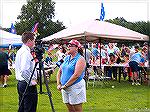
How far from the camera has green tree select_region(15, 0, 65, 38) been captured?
68.5 meters

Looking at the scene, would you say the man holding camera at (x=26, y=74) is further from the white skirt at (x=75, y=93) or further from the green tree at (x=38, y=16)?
the green tree at (x=38, y=16)

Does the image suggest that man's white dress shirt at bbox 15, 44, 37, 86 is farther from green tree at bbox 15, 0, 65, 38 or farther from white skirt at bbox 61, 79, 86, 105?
green tree at bbox 15, 0, 65, 38

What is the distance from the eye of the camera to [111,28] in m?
14.6

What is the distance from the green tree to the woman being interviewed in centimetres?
6033

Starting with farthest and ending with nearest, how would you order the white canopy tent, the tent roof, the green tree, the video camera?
the green tree < the white canopy tent < the tent roof < the video camera

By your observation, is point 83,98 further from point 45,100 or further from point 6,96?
point 6,96

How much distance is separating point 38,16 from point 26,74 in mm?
73313

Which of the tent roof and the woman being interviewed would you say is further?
the tent roof

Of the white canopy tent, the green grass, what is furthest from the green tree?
the green grass

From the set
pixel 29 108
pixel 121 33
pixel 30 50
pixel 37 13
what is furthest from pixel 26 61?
pixel 37 13

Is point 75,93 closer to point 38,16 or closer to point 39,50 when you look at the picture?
point 39,50

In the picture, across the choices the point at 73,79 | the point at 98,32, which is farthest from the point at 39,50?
the point at 98,32

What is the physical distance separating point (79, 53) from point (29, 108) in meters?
1.17

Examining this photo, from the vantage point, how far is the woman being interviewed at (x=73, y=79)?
5.58 meters
